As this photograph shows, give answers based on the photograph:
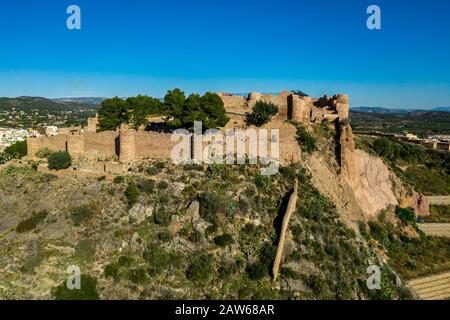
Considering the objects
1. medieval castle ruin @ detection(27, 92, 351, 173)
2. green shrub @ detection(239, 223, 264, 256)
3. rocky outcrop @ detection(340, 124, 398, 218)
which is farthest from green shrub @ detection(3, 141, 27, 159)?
rocky outcrop @ detection(340, 124, 398, 218)

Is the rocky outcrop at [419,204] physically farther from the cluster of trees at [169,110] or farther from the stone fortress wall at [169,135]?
the cluster of trees at [169,110]

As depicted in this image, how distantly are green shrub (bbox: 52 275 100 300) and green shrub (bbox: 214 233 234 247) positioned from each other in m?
6.90

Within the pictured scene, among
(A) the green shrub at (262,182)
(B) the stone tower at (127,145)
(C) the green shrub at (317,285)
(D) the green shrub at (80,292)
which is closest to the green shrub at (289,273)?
(C) the green shrub at (317,285)

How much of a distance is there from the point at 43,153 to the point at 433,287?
3041 cm

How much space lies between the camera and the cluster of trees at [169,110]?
33375mm

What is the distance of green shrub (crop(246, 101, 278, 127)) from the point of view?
3456cm

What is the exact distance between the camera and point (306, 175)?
30438mm

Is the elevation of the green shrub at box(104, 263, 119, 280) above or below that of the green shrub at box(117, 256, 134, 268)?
below

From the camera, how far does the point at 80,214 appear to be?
25922 millimetres

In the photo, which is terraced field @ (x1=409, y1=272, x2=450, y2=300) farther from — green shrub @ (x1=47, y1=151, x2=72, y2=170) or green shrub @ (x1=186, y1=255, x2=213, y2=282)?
green shrub @ (x1=47, y1=151, x2=72, y2=170)

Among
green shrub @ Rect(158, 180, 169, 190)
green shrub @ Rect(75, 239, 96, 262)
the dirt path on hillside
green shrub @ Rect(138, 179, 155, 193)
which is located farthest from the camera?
the dirt path on hillside

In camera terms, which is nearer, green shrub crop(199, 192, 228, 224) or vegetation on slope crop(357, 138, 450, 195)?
green shrub crop(199, 192, 228, 224)

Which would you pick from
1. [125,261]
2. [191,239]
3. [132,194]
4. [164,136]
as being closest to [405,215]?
[191,239]
